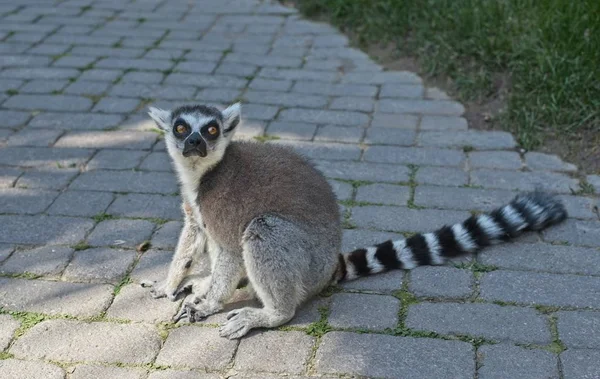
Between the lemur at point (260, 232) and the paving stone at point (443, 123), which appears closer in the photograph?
the lemur at point (260, 232)

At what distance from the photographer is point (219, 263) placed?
168 inches

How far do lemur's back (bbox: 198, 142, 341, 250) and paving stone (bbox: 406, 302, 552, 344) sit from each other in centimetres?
61

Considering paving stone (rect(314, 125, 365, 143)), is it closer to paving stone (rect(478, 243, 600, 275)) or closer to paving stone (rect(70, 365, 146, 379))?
paving stone (rect(478, 243, 600, 275))

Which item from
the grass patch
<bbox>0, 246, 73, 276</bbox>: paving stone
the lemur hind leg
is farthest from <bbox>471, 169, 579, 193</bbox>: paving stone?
<bbox>0, 246, 73, 276</bbox>: paving stone

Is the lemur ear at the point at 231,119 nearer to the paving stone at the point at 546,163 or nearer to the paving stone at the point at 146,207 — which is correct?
the paving stone at the point at 146,207

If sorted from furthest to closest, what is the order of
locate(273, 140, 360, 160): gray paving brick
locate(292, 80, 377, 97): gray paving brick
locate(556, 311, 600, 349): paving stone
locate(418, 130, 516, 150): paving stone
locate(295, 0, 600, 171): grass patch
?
locate(292, 80, 377, 97): gray paving brick → locate(295, 0, 600, 171): grass patch → locate(418, 130, 516, 150): paving stone → locate(273, 140, 360, 160): gray paving brick → locate(556, 311, 600, 349): paving stone

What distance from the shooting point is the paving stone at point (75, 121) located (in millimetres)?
6496

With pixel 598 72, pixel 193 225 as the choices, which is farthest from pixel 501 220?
pixel 598 72

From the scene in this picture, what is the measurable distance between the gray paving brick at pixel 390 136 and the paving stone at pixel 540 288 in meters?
1.85

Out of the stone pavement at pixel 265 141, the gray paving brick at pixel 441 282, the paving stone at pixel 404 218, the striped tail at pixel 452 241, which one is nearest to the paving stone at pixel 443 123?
the stone pavement at pixel 265 141

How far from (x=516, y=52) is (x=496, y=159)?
1272 millimetres

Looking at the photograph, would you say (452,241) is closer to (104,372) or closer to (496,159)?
(496,159)

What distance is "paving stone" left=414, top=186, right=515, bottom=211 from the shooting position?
5.29 meters

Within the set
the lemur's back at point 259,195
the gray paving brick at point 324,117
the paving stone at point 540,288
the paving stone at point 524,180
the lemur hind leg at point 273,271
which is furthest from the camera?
the gray paving brick at point 324,117
